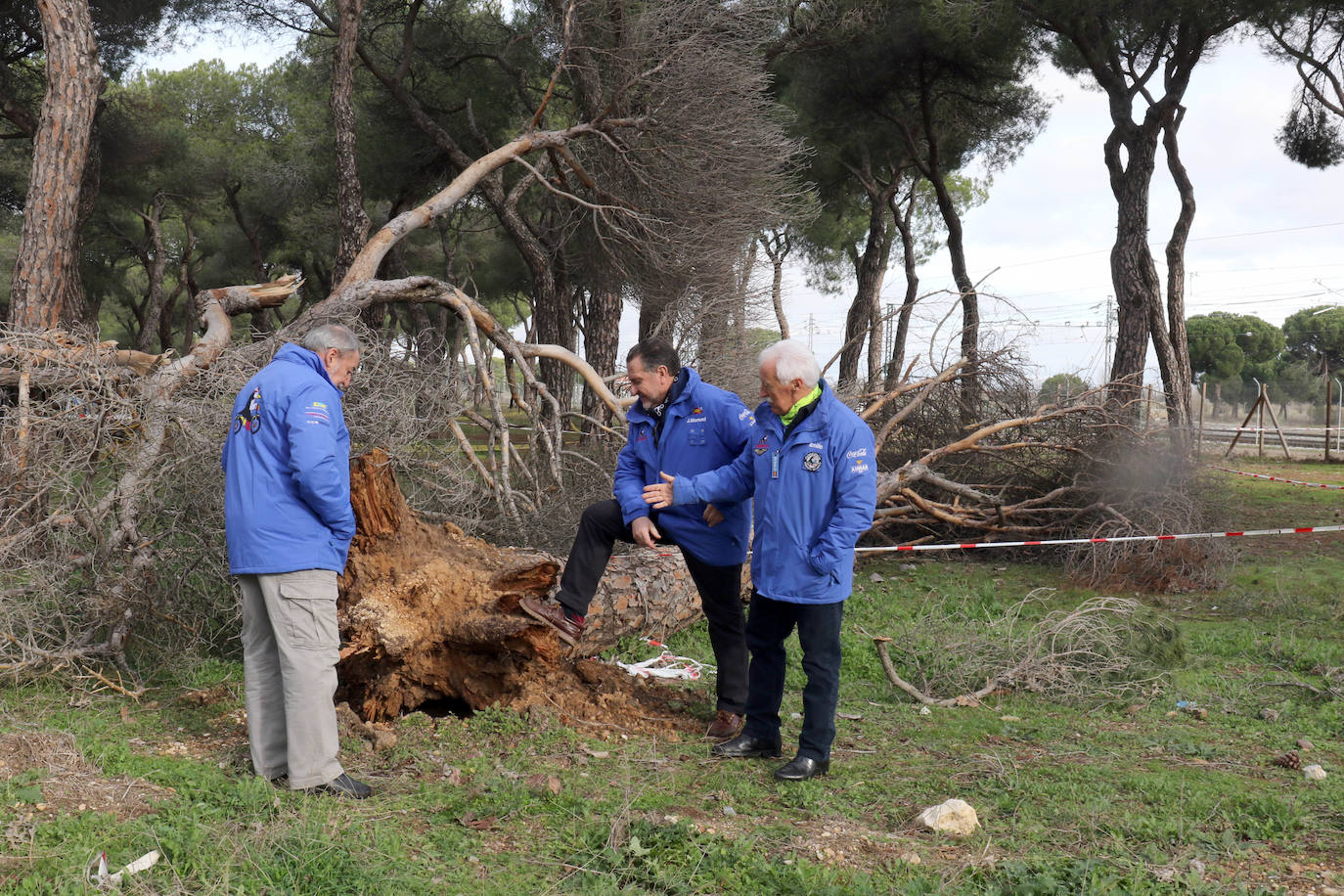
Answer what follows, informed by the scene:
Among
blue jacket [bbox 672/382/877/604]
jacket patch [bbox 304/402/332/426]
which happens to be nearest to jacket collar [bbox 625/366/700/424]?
blue jacket [bbox 672/382/877/604]

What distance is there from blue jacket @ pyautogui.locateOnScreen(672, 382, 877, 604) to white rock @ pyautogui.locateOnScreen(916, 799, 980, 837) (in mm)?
887

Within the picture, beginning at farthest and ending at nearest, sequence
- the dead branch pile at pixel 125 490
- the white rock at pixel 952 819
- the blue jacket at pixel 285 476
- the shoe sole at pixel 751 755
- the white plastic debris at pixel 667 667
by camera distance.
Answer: the white plastic debris at pixel 667 667, the dead branch pile at pixel 125 490, the shoe sole at pixel 751 755, the blue jacket at pixel 285 476, the white rock at pixel 952 819

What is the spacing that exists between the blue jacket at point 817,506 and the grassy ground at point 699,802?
82cm

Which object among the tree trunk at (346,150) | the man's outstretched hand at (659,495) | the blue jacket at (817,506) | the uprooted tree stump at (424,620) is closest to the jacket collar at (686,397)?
the man's outstretched hand at (659,495)

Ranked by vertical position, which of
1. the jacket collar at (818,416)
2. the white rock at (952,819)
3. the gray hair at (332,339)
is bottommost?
the white rock at (952,819)

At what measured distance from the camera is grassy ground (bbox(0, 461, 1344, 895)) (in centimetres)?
306

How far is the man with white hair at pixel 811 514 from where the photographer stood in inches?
159

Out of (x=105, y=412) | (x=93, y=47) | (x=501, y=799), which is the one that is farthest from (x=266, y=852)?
(x=93, y=47)

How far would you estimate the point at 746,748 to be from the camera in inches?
173

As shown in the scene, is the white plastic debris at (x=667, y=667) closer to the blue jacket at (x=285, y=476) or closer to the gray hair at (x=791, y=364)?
the gray hair at (x=791, y=364)

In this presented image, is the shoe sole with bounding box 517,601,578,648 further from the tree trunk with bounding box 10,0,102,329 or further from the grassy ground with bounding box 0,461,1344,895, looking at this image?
the tree trunk with bounding box 10,0,102,329

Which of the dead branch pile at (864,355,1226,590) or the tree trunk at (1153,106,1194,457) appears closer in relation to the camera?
the dead branch pile at (864,355,1226,590)

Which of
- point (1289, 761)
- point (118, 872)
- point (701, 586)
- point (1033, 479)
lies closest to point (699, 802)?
point (701, 586)

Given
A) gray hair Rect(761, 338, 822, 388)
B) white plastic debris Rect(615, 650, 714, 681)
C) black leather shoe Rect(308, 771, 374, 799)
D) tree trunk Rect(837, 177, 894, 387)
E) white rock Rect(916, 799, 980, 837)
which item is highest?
tree trunk Rect(837, 177, 894, 387)
